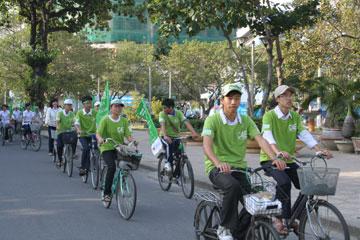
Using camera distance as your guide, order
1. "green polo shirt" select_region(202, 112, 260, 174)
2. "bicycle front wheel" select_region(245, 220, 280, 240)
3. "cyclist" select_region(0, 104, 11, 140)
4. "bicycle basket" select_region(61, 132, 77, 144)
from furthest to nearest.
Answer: "cyclist" select_region(0, 104, 11, 140) → "bicycle basket" select_region(61, 132, 77, 144) → "green polo shirt" select_region(202, 112, 260, 174) → "bicycle front wheel" select_region(245, 220, 280, 240)

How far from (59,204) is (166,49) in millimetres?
8424

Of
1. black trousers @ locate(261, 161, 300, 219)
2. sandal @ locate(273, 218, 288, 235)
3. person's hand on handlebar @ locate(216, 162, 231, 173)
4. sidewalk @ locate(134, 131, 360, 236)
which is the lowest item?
sidewalk @ locate(134, 131, 360, 236)

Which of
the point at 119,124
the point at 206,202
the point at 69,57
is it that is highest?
the point at 69,57

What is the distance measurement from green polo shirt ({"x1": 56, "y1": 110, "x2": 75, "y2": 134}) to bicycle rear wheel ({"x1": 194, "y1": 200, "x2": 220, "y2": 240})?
8760mm

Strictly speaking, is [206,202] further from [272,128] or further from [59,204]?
[59,204]

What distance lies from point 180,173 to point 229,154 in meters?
5.28

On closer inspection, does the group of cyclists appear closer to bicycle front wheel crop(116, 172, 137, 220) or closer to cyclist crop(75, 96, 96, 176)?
bicycle front wheel crop(116, 172, 137, 220)

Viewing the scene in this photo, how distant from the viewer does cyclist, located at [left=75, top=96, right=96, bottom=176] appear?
12086mm

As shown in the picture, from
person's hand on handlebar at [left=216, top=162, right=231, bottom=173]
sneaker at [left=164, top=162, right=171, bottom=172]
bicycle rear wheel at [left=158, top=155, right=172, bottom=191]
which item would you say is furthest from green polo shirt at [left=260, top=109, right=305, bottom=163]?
bicycle rear wheel at [left=158, top=155, right=172, bottom=191]

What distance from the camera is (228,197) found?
5387 mm

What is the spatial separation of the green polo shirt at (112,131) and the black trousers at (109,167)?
0.27 feet

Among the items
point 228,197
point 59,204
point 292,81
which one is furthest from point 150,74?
point 228,197

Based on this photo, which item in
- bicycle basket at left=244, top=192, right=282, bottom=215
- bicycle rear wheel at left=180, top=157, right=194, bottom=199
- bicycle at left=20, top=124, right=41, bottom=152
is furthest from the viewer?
bicycle at left=20, top=124, right=41, bottom=152

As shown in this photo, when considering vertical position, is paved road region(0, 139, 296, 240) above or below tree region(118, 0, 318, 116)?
below
